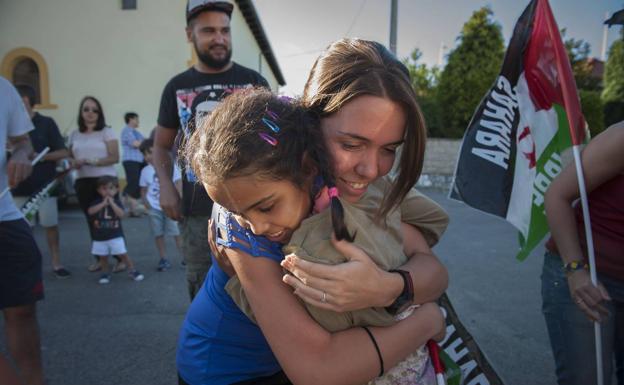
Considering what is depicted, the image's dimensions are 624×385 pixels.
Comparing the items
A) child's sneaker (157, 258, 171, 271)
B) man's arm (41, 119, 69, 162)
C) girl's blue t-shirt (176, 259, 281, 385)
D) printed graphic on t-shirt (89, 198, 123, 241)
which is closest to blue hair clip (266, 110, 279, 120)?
girl's blue t-shirt (176, 259, 281, 385)

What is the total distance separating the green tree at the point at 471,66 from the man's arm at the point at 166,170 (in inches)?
564

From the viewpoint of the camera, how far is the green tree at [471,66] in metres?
15.5

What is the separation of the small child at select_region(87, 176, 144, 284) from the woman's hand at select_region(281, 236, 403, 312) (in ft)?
14.6

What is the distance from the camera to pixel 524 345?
3512 millimetres

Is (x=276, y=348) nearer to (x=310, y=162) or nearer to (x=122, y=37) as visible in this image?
(x=310, y=162)

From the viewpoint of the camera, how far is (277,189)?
111 centimetres

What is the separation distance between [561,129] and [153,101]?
34.9ft

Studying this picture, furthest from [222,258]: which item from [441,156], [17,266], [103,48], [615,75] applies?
[615,75]

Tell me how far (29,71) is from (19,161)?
11.6m

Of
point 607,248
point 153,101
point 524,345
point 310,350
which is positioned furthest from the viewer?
point 153,101

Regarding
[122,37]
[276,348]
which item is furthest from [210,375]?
[122,37]

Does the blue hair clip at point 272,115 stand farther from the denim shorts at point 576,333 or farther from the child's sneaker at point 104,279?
the child's sneaker at point 104,279

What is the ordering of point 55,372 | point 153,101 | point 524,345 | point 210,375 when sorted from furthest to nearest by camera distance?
point 153,101 → point 524,345 → point 55,372 → point 210,375

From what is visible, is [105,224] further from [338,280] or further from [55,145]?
[338,280]
